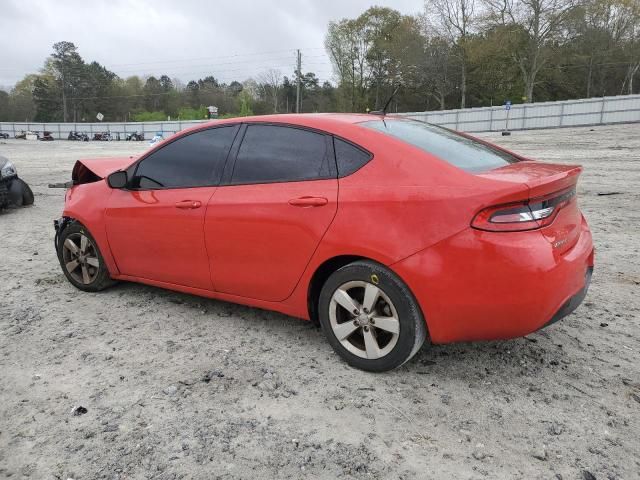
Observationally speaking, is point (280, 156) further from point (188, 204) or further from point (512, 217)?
point (512, 217)

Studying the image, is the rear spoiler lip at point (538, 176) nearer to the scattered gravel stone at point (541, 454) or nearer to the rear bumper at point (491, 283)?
the rear bumper at point (491, 283)

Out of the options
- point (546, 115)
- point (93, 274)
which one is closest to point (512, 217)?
point (93, 274)

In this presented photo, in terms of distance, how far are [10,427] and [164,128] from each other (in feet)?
201

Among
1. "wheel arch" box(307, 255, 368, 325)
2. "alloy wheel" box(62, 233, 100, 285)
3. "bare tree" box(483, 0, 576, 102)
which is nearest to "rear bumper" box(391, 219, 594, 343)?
"wheel arch" box(307, 255, 368, 325)

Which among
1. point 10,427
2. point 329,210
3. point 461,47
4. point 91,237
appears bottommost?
point 10,427

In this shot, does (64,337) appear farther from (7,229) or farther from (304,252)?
(7,229)

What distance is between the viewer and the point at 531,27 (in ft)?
155

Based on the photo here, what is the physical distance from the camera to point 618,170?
39.2 feet

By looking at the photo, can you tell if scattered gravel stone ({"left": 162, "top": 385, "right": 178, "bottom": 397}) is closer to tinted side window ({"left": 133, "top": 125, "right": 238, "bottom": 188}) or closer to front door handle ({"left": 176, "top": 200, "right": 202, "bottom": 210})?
front door handle ({"left": 176, "top": 200, "right": 202, "bottom": 210})

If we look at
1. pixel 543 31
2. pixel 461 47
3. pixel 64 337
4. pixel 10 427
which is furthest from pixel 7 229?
pixel 461 47

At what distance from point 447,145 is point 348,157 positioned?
67 cm

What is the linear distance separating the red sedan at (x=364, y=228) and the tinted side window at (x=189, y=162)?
0.03 ft

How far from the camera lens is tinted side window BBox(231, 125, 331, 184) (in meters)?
3.18

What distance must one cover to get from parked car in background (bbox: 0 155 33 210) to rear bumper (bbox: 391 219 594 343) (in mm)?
8409
